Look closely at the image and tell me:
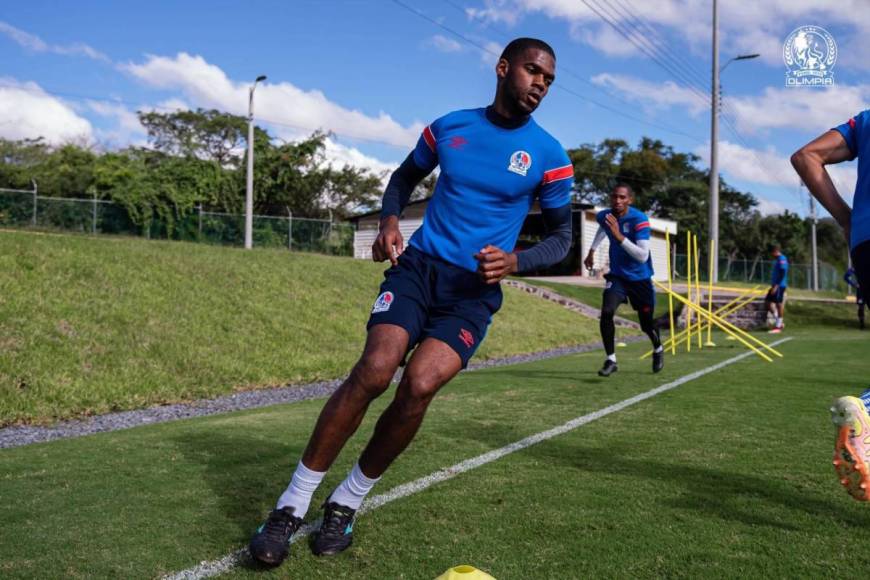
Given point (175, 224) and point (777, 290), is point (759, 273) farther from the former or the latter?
point (175, 224)

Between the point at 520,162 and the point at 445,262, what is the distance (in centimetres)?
56

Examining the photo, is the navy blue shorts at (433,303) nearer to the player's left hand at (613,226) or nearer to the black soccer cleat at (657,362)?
the player's left hand at (613,226)

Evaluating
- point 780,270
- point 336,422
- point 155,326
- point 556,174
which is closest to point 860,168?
point 556,174

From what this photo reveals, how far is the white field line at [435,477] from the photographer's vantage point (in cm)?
Result: 302

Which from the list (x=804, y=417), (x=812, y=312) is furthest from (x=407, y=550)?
(x=812, y=312)

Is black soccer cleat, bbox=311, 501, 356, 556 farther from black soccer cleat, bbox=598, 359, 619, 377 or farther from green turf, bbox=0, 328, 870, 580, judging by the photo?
black soccer cleat, bbox=598, 359, 619, 377

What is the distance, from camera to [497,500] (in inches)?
158

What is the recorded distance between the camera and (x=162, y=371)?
9828 millimetres

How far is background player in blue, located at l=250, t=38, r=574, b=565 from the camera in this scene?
Answer: 319cm

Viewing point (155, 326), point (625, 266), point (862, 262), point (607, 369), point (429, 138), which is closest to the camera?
point (862, 262)

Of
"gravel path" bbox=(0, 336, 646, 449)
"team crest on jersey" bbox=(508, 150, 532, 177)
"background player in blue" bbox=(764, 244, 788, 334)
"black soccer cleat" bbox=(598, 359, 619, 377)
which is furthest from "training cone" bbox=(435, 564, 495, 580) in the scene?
"background player in blue" bbox=(764, 244, 788, 334)

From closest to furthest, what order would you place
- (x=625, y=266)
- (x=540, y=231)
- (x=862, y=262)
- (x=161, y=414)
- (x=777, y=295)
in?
(x=862, y=262)
(x=161, y=414)
(x=625, y=266)
(x=777, y=295)
(x=540, y=231)

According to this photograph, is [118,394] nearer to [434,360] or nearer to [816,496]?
[434,360]

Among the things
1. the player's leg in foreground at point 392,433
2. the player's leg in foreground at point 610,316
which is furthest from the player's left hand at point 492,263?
the player's leg in foreground at point 610,316
